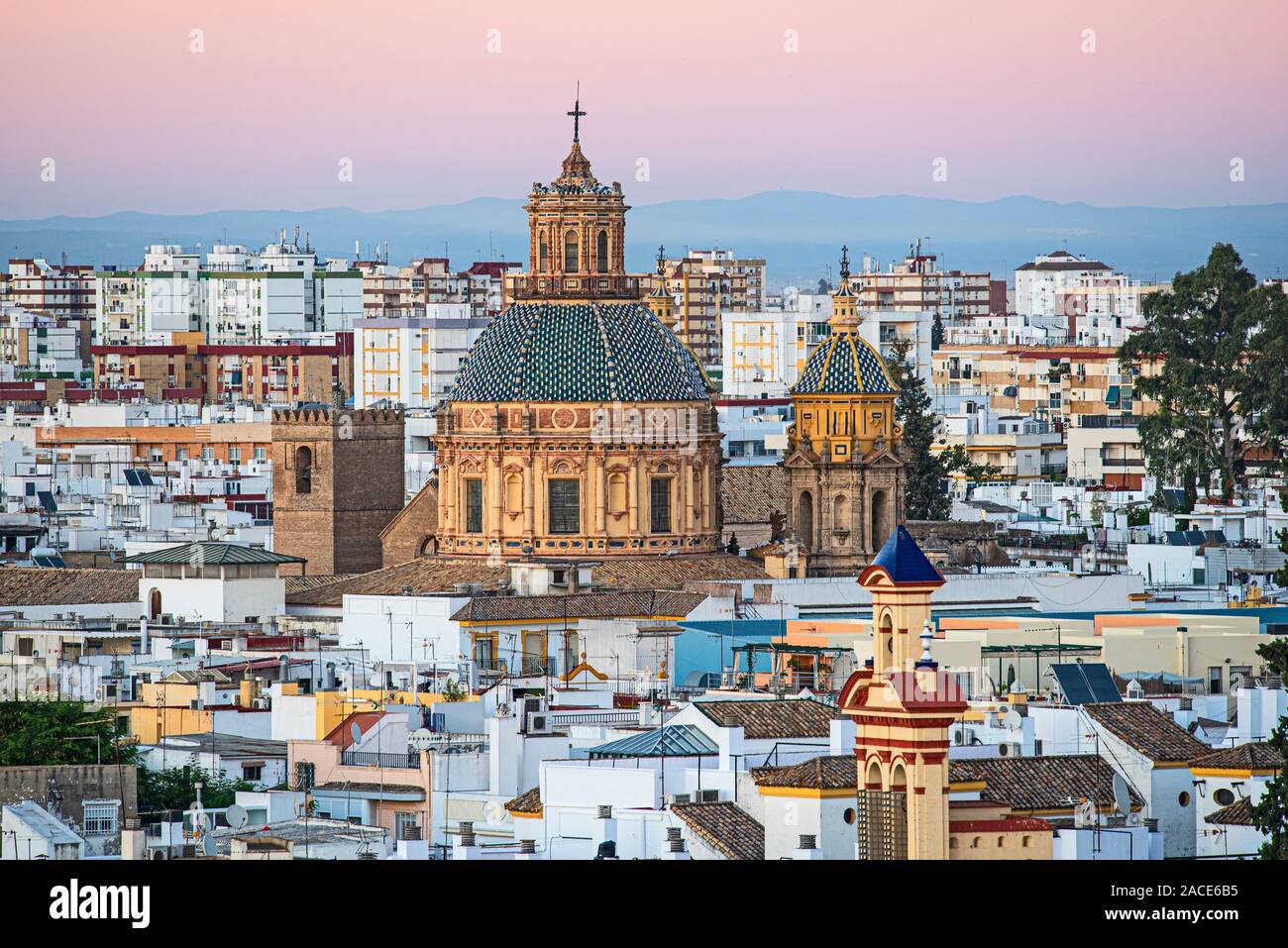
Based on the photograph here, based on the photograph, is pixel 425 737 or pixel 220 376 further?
pixel 220 376

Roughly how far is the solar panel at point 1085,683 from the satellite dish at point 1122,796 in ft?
32.3

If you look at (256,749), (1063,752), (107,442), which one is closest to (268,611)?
(256,749)

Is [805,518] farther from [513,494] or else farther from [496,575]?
[496,575]

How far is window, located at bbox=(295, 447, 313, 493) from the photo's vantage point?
82562 mm

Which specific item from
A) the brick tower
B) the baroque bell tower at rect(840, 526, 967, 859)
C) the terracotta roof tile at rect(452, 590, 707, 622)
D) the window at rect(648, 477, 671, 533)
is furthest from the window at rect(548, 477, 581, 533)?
the baroque bell tower at rect(840, 526, 967, 859)

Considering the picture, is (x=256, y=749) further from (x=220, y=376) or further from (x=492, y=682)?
(x=220, y=376)

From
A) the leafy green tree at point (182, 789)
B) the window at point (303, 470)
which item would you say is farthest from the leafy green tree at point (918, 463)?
the leafy green tree at point (182, 789)

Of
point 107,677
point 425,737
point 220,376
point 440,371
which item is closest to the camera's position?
point 425,737

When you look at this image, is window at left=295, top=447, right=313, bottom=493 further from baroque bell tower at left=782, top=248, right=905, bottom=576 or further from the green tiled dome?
baroque bell tower at left=782, top=248, right=905, bottom=576

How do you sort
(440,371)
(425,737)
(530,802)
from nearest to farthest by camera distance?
1. (530,802)
2. (425,737)
3. (440,371)

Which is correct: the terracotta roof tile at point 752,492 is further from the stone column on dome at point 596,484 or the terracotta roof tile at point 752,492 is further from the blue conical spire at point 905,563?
the blue conical spire at point 905,563

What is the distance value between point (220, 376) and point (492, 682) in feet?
445

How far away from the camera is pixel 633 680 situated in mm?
61281

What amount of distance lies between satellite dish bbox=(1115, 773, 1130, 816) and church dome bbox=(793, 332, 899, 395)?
→ 34.2 meters
